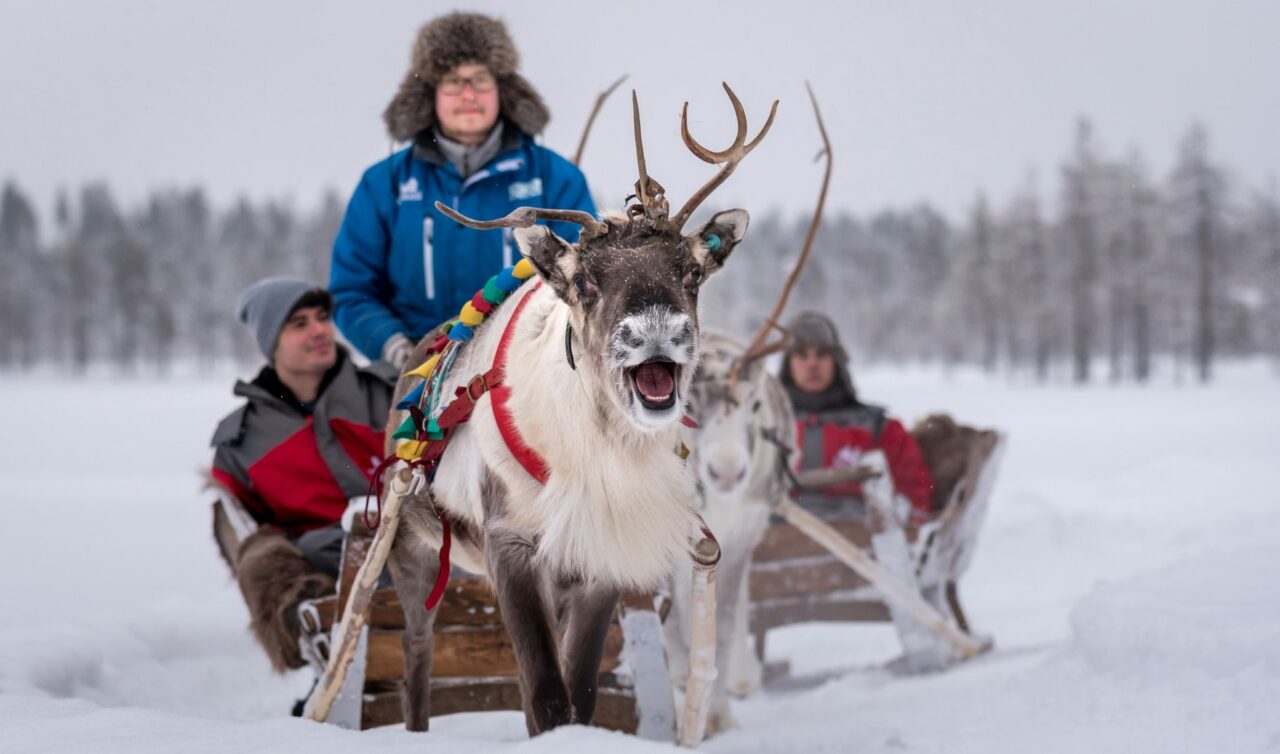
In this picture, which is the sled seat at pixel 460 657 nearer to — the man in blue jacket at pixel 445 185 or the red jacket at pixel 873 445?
the man in blue jacket at pixel 445 185

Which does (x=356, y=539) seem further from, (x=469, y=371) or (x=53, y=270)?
(x=53, y=270)

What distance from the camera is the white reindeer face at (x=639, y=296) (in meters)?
2.60

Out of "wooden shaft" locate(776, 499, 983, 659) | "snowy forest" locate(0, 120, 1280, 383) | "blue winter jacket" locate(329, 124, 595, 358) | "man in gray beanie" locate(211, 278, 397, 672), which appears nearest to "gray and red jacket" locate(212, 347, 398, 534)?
"man in gray beanie" locate(211, 278, 397, 672)

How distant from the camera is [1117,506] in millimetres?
12000

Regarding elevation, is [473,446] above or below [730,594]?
above

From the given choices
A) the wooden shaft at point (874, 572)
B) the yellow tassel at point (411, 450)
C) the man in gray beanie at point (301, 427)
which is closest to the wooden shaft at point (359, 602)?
the yellow tassel at point (411, 450)

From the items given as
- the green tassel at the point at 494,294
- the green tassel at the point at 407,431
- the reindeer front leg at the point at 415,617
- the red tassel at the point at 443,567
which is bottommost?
the reindeer front leg at the point at 415,617

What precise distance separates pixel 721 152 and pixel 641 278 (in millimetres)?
545

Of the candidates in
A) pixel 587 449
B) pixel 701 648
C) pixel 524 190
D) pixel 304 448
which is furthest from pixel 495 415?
pixel 304 448

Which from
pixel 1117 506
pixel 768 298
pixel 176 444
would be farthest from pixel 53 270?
pixel 1117 506

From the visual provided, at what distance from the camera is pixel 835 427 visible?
308 inches

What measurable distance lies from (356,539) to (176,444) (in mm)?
19865

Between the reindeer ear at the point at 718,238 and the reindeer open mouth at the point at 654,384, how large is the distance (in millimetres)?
412

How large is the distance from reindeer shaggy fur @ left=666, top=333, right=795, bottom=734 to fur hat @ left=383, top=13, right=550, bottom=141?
157 cm
